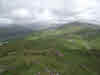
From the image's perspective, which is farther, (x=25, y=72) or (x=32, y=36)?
(x=32, y=36)

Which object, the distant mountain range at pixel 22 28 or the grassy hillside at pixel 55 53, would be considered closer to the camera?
the grassy hillside at pixel 55 53

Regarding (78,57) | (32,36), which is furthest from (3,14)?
(78,57)

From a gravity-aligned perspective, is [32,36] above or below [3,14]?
below

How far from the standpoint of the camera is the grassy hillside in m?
0.44

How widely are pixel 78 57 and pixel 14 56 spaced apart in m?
0.29

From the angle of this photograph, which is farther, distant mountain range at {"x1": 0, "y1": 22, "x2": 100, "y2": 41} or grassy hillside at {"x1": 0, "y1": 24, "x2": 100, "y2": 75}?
→ distant mountain range at {"x1": 0, "y1": 22, "x2": 100, "y2": 41}

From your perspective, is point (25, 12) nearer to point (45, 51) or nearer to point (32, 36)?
point (32, 36)

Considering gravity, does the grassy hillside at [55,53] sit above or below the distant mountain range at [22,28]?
below

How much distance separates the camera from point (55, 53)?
489 mm

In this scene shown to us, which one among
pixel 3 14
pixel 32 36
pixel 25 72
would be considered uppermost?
pixel 3 14

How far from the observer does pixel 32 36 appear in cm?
55

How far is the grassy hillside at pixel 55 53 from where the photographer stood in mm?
441

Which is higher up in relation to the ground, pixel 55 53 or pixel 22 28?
pixel 22 28

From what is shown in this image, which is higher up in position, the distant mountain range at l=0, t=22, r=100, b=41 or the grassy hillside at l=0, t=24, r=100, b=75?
the distant mountain range at l=0, t=22, r=100, b=41
